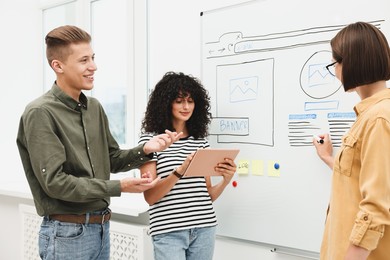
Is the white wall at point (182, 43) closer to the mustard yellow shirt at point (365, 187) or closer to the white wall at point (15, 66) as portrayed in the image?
the mustard yellow shirt at point (365, 187)

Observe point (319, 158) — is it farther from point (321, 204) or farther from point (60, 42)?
point (60, 42)

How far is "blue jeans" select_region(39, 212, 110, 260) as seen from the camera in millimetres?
1556

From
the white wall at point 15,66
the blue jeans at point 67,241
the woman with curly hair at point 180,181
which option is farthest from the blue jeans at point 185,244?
the white wall at point 15,66

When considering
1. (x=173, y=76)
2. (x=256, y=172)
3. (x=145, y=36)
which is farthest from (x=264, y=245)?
(x=145, y=36)

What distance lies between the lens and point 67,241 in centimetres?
156

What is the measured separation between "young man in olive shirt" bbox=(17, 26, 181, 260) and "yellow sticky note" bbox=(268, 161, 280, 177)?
71 centimetres

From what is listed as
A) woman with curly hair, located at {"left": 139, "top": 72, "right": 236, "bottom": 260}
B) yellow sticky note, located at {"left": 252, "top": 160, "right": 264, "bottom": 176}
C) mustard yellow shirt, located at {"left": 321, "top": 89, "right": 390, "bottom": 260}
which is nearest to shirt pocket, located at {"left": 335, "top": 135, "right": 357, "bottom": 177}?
mustard yellow shirt, located at {"left": 321, "top": 89, "right": 390, "bottom": 260}

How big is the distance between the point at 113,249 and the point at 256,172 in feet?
3.83

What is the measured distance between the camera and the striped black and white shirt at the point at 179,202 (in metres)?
1.91

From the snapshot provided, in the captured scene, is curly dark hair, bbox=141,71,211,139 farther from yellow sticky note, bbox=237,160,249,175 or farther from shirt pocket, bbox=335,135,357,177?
shirt pocket, bbox=335,135,357,177

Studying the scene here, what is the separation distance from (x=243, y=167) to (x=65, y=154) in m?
1.01

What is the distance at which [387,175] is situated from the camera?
1170 mm

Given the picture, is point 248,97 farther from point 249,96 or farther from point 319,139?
point 319,139

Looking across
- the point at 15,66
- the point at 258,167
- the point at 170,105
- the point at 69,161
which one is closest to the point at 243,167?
the point at 258,167
